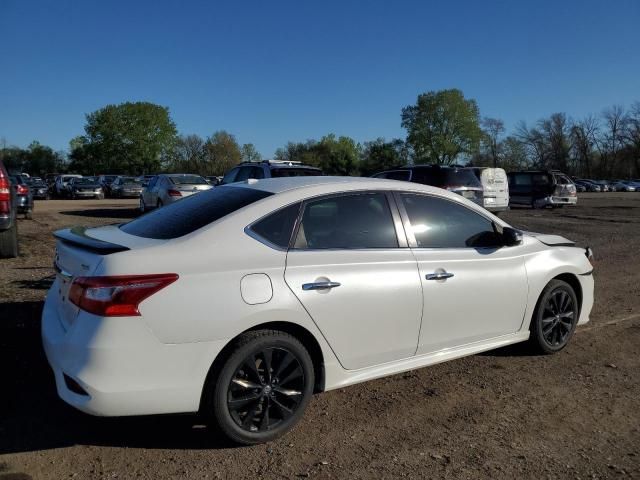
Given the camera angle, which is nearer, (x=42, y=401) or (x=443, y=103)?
(x=42, y=401)

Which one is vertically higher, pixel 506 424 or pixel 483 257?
pixel 483 257

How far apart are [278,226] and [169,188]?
537 inches

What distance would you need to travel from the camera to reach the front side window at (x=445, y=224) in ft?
13.5

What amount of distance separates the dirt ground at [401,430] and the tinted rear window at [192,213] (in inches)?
49.9

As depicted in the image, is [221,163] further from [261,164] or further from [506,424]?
[506,424]

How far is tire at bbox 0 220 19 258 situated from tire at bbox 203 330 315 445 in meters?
6.85

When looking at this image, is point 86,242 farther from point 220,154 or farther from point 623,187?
point 220,154

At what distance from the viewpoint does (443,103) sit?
10219cm

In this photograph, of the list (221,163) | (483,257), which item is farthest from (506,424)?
(221,163)

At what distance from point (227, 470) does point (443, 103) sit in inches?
4144

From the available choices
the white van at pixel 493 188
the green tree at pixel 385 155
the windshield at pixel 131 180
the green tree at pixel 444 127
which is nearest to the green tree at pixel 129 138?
the green tree at pixel 385 155

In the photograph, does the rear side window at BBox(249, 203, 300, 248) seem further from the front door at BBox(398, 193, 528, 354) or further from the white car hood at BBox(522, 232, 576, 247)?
the white car hood at BBox(522, 232, 576, 247)

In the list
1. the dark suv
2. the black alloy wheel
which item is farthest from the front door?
the dark suv

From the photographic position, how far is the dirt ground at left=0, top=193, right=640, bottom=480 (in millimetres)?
3098
